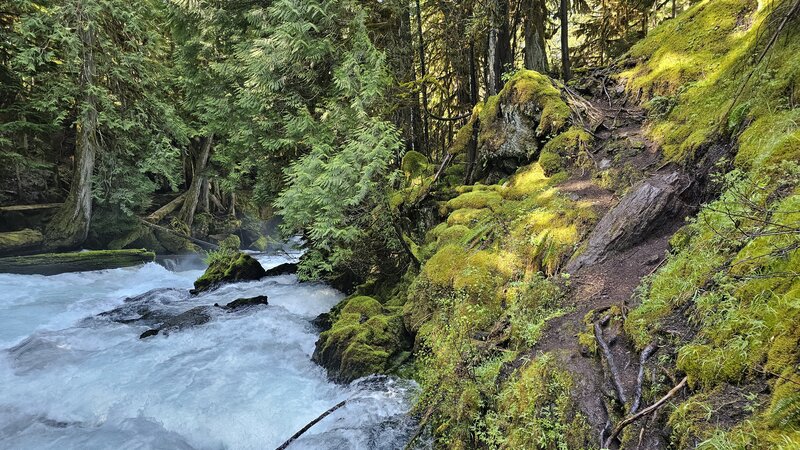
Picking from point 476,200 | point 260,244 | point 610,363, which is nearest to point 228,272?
point 476,200

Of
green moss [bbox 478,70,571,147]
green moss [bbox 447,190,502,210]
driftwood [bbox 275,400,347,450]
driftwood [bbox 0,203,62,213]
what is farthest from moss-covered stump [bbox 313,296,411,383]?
driftwood [bbox 0,203,62,213]

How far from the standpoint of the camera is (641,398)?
2.96 m

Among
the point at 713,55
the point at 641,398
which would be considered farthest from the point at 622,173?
the point at 641,398

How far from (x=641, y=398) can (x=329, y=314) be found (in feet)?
23.3

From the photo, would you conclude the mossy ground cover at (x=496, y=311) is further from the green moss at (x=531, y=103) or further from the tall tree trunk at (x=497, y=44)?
the tall tree trunk at (x=497, y=44)

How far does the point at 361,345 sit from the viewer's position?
6.68m

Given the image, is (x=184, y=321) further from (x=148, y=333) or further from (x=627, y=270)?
(x=627, y=270)

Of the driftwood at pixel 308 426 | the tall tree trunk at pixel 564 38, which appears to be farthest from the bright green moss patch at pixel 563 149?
the driftwood at pixel 308 426

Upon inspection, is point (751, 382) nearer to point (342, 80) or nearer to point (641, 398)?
point (641, 398)

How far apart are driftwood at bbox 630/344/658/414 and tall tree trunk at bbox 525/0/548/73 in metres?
10.1

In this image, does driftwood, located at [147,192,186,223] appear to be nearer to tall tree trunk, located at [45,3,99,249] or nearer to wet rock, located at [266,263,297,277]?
tall tree trunk, located at [45,3,99,249]

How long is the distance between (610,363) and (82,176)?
19.6 meters

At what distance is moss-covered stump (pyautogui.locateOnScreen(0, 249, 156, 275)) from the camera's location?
14.0 m

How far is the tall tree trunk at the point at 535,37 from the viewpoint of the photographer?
1161 cm
